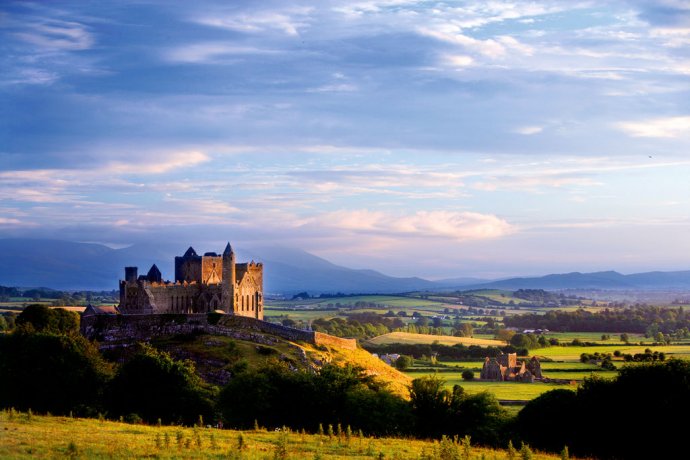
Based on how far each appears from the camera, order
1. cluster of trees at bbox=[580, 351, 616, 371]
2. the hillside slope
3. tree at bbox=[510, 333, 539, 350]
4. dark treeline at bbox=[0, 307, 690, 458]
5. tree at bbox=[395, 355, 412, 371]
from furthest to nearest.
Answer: tree at bbox=[510, 333, 539, 350] → cluster of trees at bbox=[580, 351, 616, 371] → tree at bbox=[395, 355, 412, 371] → the hillside slope → dark treeline at bbox=[0, 307, 690, 458]

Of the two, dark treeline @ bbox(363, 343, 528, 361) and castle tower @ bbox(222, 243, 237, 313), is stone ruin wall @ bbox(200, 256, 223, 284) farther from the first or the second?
dark treeline @ bbox(363, 343, 528, 361)

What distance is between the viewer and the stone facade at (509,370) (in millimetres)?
116750

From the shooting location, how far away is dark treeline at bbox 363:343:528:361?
143 m

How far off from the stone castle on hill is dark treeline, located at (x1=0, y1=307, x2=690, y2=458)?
3089cm

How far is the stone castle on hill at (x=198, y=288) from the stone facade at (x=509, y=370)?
1513 inches

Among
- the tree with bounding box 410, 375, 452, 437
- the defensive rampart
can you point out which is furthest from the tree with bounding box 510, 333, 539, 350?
the tree with bounding box 410, 375, 452, 437

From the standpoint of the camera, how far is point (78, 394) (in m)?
56.0

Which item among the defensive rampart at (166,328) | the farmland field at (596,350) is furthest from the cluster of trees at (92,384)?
the farmland field at (596,350)

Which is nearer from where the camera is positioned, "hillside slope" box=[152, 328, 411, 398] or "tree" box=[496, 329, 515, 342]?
"hillside slope" box=[152, 328, 411, 398]

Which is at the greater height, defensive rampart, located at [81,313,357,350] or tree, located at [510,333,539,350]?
Answer: defensive rampart, located at [81,313,357,350]

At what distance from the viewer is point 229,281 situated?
93125 millimetres

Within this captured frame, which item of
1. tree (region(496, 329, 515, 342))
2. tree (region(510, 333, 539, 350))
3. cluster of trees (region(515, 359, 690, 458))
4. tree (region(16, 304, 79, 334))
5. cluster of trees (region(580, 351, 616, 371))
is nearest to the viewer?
cluster of trees (region(515, 359, 690, 458))

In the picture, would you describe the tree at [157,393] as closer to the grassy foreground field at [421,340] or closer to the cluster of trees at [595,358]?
the cluster of trees at [595,358]

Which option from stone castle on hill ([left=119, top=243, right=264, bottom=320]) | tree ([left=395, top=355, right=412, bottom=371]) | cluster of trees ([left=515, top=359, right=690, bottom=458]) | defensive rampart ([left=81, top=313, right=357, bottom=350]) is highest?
stone castle on hill ([left=119, top=243, right=264, bottom=320])
